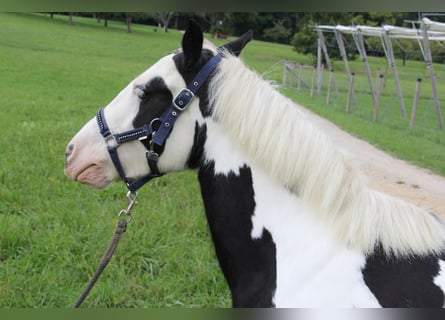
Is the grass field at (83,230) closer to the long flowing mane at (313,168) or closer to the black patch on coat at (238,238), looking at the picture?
the long flowing mane at (313,168)

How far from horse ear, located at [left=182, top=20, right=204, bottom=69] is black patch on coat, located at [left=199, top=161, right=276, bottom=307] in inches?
16.8

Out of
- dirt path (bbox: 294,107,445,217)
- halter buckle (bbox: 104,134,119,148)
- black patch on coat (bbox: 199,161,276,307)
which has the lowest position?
dirt path (bbox: 294,107,445,217)

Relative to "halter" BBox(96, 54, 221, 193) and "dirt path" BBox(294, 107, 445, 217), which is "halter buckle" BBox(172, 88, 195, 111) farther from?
"dirt path" BBox(294, 107, 445, 217)

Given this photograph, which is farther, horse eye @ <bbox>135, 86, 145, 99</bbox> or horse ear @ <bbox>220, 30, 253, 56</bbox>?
horse ear @ <bbox>220, 30, 253, 56</bbox>

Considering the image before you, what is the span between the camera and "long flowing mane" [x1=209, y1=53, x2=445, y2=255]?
5.45 ft

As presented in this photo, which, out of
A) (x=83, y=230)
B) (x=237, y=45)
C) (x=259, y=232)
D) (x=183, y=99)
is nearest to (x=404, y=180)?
(x=83, y=230)

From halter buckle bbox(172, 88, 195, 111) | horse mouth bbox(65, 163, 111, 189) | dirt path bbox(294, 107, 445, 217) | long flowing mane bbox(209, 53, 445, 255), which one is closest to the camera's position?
long flowing mane bbox(209, 53, 445, 255)

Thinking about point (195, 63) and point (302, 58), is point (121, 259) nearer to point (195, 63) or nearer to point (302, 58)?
point (195, 63)

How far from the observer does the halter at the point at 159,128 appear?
5.81ft

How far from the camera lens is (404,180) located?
638 centimetres

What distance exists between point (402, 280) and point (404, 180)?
5.18 meters

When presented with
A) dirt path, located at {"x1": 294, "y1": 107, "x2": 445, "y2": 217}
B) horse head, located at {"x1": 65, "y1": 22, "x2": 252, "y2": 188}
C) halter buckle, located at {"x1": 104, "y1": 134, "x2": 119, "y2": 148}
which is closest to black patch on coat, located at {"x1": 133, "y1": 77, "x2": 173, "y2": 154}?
horse head, located at {"x1": 65, "y1": 22, "x2": 252, "y2": 188}

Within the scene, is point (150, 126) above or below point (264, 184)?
above

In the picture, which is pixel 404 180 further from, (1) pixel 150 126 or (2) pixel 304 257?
(1) pixel 150 126
